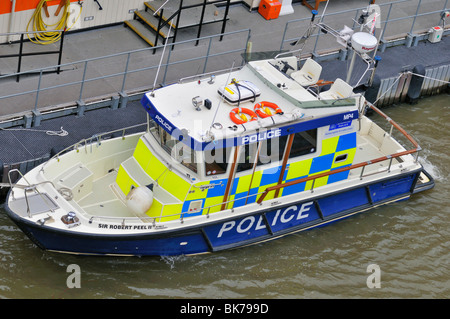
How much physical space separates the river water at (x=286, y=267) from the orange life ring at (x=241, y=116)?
8.64ft

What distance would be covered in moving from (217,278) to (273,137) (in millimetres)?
2745

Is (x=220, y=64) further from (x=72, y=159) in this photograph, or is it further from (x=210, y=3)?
(x=72, y=159)

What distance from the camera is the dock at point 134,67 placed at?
57.5 ft

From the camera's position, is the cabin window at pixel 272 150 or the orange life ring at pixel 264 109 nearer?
the orange life ring at pixel 264 109

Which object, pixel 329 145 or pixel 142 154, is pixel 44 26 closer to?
pixel 142 154

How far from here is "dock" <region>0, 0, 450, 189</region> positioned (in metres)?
17.5

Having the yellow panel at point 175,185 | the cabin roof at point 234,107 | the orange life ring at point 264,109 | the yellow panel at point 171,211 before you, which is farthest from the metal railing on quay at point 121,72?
the yellow panel at point 171,211

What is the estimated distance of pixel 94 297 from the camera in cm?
1513

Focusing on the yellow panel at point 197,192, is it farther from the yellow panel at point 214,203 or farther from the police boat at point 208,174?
the yellow panel at point 214,203

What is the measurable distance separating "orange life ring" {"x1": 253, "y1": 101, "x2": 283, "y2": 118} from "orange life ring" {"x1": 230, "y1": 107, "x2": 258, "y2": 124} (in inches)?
4.4

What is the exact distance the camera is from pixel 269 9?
72.4ft

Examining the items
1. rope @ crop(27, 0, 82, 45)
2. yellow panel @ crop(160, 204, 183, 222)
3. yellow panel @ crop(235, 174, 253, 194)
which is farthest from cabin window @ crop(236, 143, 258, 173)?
rope @ crop(27, 0, 82, 45)

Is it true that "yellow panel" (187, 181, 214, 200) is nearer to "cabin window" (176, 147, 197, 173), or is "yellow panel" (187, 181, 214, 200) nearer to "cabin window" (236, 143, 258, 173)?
"cabin window" (176, 147, 197, 173)

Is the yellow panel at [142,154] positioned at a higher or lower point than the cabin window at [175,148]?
lower
